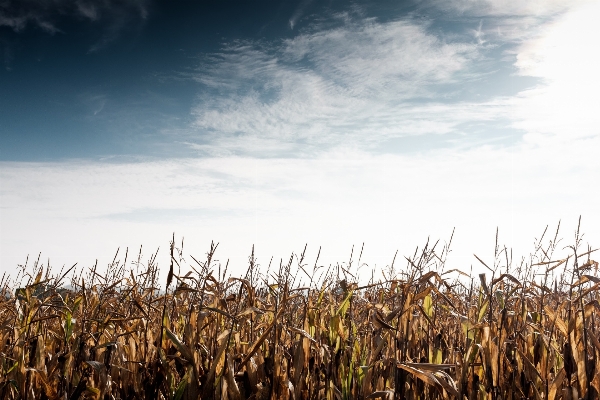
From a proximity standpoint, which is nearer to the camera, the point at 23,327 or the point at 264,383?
the point at 264,383

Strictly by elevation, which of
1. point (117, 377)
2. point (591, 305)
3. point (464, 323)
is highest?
point (591, 305)

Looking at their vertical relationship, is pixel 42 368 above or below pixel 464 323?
below

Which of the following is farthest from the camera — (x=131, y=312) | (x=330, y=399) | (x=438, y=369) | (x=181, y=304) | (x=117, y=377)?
(x=181, y=304)

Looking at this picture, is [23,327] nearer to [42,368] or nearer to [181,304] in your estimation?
[42,368]

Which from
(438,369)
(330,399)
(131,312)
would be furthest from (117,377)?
(438,369)

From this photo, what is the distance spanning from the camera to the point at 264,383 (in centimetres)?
299

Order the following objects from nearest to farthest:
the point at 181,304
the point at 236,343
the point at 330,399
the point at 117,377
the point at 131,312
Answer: the point at 330,399 → the point at 117,377 → the point at 236,343 → the point at 131,312 → the point at 181,304

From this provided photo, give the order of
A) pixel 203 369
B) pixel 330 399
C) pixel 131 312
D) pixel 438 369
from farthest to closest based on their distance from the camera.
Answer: pixel 131 312 < pixel 203 369 < pixel 330 399 < pixel 438 369

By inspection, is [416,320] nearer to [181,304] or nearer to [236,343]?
[236,343]

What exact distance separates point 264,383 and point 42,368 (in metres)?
1.76

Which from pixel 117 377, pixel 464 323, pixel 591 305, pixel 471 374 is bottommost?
pixel 117 377

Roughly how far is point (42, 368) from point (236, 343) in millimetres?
1492

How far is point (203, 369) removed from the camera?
307 centimetres

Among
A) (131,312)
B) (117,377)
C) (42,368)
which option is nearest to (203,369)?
(117,377)
